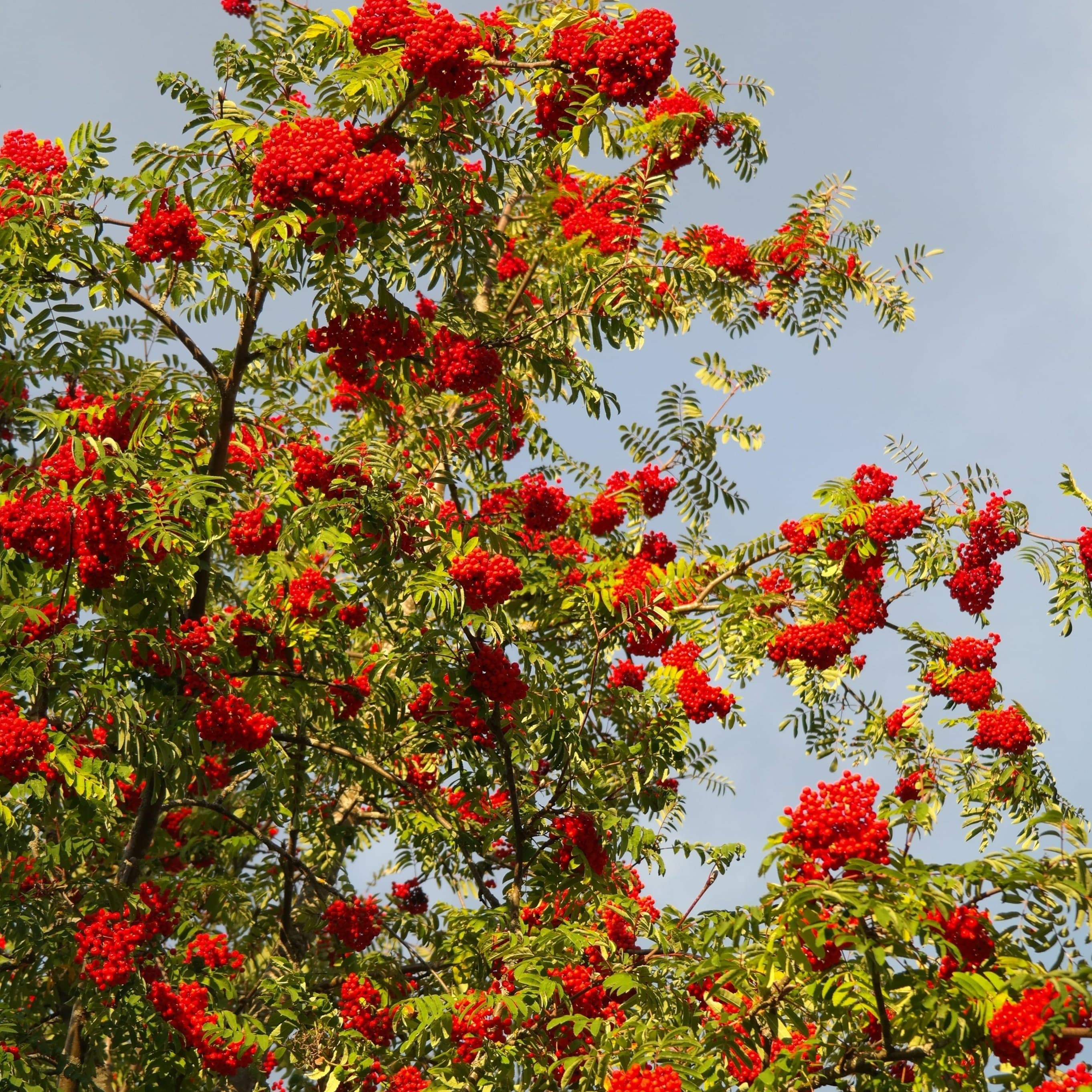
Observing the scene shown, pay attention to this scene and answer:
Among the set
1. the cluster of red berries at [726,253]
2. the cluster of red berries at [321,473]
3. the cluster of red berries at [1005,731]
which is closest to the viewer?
the cluster of red berries at [321,473]

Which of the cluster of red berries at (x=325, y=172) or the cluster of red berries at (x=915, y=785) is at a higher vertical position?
the cluster of red berries at (x=325, y=172)

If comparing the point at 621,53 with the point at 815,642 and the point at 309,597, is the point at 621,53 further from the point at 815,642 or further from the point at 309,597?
the point at 815,642

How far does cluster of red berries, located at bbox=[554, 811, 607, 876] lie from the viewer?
22.1 feet

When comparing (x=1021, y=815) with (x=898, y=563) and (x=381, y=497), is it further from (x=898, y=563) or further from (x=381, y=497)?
(x=381, y=497)

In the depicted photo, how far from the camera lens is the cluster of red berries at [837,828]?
160 inches

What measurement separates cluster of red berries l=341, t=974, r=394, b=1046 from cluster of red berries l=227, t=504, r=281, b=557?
251cm

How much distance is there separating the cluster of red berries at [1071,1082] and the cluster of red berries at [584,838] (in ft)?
10.8

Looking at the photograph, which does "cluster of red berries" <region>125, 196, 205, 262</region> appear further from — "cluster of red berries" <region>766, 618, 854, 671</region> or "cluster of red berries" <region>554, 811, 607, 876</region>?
"cluster of red berries" <region>766, 618, 854, 671</region>

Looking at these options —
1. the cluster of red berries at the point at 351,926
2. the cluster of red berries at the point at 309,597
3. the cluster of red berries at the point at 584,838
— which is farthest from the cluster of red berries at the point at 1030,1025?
the cluster of red berries at the point at 309,597

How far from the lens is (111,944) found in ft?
19.0

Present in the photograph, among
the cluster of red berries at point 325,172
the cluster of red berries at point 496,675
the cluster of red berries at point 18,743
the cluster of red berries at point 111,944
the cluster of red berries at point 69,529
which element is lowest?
the cluster of red berries at point 111,944

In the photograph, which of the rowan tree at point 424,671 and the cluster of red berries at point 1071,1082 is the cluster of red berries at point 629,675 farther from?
the cluster of red berries at point 1071,1082

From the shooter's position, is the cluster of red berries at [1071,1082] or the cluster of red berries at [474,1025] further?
the cluster of red berries at [474,1025]

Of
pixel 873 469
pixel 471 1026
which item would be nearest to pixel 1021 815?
pixel 873 469
